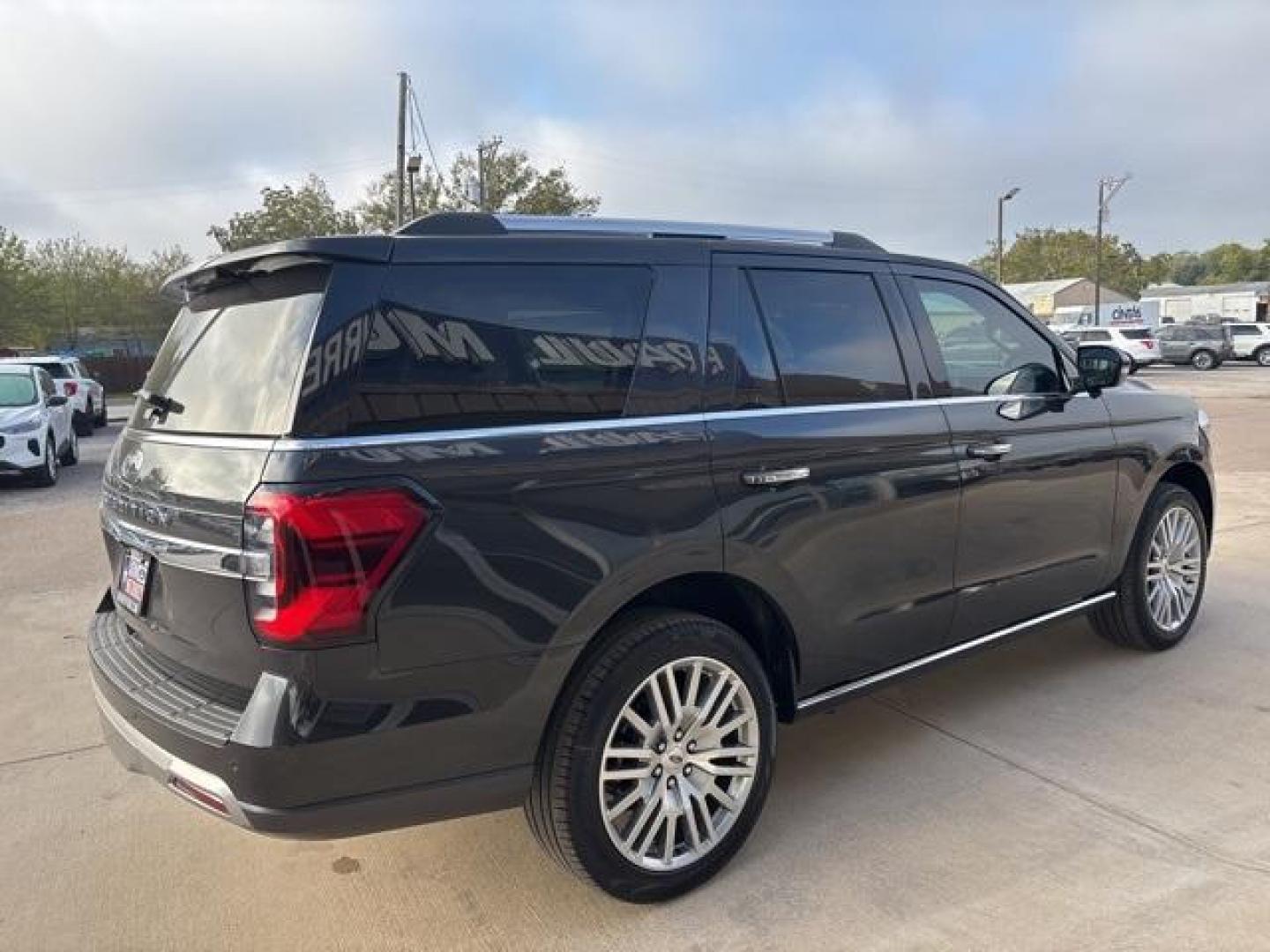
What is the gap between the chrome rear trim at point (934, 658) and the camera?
332cm

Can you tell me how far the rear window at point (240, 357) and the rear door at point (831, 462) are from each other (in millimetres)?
1173

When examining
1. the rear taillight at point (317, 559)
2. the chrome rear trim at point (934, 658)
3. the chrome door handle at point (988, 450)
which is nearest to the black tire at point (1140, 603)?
the chrome rear trim at point (934, 658)

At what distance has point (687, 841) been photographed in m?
2.93

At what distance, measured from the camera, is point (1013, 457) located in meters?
3.82

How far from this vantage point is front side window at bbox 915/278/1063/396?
375cm

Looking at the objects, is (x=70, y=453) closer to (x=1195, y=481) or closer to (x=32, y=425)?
(x=32, y=425)

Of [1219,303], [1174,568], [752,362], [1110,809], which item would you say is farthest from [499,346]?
[1219,303]

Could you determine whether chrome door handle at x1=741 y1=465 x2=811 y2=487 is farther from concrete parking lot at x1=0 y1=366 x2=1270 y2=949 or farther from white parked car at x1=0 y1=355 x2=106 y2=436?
white parked car at x1=0 y1=355 x2=106 y2=436

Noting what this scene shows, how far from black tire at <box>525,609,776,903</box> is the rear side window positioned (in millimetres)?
644

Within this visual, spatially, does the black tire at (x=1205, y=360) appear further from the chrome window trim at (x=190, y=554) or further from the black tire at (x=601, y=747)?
the chrome window trim at (x=190, y=554)

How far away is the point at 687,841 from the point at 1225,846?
1.69m

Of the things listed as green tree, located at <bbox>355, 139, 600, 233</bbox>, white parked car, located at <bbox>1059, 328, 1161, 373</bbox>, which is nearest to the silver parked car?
white parked car, located at <bbox>1059, 328, 1161, 373</bbox>

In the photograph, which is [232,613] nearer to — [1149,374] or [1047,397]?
[1047,397]

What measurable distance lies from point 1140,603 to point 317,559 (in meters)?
3.90
